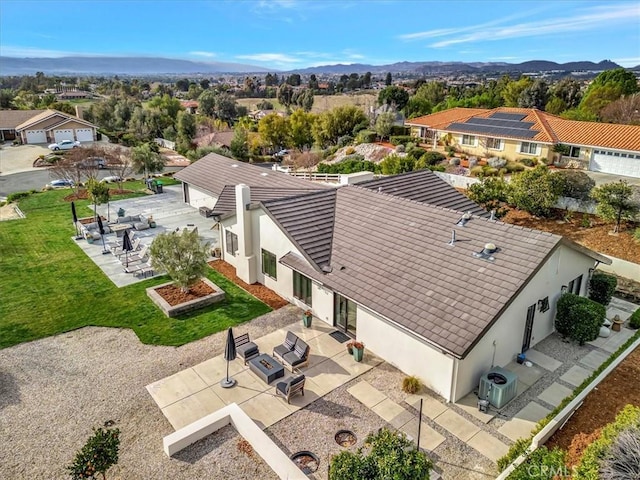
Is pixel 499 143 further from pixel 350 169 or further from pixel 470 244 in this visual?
pixel 470 244

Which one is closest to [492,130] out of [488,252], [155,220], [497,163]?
[497,163]

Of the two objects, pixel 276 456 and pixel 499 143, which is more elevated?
pixel 499 143

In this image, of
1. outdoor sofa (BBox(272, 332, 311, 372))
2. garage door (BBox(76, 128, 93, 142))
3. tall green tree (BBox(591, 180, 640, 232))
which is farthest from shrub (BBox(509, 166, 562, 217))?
garage door (BBox(76, 128, 93, 142))

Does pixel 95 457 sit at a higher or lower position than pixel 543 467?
higher

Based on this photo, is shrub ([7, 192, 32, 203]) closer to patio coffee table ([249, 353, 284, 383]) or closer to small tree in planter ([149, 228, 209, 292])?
small tree in planter ([149, 228, 209, 292])

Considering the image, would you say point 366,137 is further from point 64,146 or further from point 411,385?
point 411,385

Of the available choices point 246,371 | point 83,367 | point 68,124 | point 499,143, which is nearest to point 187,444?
→ point 246,371

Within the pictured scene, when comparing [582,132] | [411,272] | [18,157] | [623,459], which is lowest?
[18,157]

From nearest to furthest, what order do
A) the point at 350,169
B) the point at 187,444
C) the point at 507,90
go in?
1. the point at 187,444
2. the point at 350,169
3. the point at 507,90
